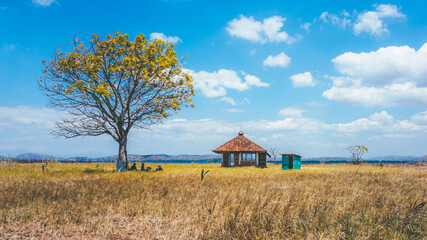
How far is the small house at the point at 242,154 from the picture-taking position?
37719mm

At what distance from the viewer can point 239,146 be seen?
38688mm

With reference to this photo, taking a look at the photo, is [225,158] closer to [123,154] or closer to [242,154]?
[242,154]

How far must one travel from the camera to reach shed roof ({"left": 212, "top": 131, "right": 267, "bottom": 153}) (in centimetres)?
3772

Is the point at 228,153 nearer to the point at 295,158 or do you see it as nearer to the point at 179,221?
the point at 295,158

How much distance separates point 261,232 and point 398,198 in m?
4.92

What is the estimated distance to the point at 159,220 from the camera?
4.59 meters

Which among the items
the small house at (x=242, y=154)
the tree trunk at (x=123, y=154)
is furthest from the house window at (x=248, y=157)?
the tree trunk at (x=123, y=154)

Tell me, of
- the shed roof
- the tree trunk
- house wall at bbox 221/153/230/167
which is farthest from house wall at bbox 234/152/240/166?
the tree trunk

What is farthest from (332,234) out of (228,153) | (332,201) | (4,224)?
(228,153)

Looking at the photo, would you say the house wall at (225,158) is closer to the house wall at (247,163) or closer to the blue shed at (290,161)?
the house wall at (247,163)

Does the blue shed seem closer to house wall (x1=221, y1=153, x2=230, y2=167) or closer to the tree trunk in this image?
house wall (x1=221, y1=153, x2=230, y2=167)

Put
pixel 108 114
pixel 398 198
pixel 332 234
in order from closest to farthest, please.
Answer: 1. pixel 332 234
2. pixel 398 198
3. pixel 108 114

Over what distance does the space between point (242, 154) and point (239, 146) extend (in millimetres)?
1303

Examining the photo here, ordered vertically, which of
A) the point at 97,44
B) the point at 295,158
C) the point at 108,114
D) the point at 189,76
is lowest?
the point at 295,158
